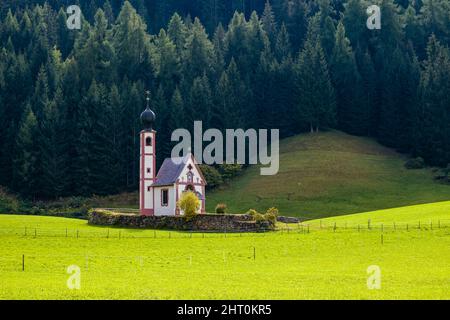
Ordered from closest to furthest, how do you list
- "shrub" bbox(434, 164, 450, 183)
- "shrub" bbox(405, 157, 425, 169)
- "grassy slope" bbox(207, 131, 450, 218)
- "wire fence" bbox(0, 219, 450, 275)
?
"wire fence" bbox(0, 219, 450, 275) < "grassy slope" bbox(207, 131, 450, 218) < "shrub" bbox(434, 164, 450, 183) < "shrub" bbox(405, 157, 425, 169)

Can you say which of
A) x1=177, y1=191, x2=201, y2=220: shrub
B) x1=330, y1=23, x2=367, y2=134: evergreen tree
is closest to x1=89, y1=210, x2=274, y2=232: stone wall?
x1=177, y1=191, x2=201, y2=220: shrub

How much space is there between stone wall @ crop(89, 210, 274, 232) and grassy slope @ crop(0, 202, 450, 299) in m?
2.65

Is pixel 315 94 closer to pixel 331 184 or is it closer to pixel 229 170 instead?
pixel 229 170

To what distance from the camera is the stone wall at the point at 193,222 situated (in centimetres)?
5894

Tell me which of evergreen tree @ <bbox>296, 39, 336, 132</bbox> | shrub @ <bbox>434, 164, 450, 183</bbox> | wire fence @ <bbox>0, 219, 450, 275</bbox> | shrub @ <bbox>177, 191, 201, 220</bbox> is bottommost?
wire fence @ <bbox>0, 219, 450, 275</bbox>

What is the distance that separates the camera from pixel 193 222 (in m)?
60.5

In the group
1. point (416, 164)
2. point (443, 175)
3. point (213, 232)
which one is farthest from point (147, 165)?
point (416, 164)

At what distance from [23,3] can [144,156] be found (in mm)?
89060

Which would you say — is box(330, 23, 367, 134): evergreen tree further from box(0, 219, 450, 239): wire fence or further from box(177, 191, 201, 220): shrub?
box(177, 191, 201, 220): shrub

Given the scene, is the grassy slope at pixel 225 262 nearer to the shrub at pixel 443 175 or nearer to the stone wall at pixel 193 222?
the stone wall at pixel 193 222

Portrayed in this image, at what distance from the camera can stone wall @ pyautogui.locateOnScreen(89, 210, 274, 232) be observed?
58.9 metres

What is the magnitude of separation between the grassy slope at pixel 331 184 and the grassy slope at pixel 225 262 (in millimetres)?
15325

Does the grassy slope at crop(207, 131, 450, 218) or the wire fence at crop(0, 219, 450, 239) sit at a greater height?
the grassy slope at crop(207, 131, 450, 218)

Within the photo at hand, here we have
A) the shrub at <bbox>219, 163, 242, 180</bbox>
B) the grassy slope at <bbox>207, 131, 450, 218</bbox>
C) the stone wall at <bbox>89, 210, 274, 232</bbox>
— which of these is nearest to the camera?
the stone wall at <bbox>89, 210, 274, 232</bbox>
